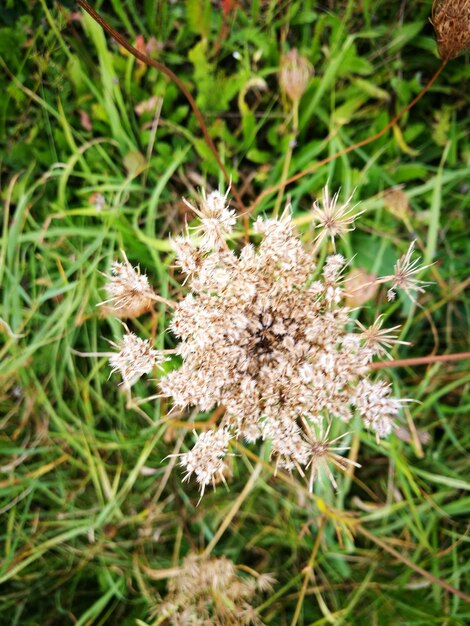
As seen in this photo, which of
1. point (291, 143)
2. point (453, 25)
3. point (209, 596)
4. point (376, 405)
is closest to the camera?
point (376, 405)

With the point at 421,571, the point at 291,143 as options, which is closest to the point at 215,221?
the point at 291,143

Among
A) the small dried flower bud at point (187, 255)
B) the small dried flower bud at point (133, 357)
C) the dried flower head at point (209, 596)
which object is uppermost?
the small dried flower bud at point (187, 255)

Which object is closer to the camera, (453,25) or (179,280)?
(453,25)

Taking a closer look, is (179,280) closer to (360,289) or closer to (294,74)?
(360,289)

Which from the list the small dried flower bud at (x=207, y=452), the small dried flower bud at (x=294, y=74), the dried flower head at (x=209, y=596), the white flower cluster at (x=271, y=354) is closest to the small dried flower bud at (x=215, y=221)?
the white flower cluster at (x=271, y=354)

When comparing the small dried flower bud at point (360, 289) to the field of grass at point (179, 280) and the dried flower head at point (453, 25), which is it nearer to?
the field of grass at point (179, 280)

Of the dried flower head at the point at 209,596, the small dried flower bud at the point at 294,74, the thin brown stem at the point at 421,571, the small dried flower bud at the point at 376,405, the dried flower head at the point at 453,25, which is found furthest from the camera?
the small dried flower bud at the point at 294,74

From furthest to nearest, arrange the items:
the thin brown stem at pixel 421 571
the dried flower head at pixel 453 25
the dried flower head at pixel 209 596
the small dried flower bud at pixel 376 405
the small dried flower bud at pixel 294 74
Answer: the small dried flower bud at pixel 294 74 < the dried flower head at pixel 209 596 < the thin brown stem at pixel 421 571 < the dried flower head at pixel 453 25 < the small dried flower bud at pixel 376 405

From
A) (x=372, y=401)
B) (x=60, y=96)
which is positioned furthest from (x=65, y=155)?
(x=372, y=401)
